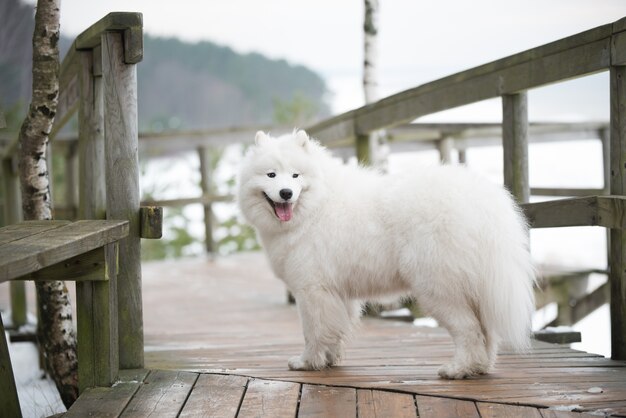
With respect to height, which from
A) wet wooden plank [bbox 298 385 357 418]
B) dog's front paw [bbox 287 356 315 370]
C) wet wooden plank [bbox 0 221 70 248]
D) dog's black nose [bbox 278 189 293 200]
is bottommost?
dog's front paw [bbox 287 356 315 370]

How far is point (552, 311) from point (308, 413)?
24.5ft

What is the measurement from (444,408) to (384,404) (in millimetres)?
217

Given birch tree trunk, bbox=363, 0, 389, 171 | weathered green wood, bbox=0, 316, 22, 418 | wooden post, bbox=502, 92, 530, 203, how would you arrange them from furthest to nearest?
birch tree trunk, bbox=363, 0, 389, 171 < wooden post, bbox=502, 92, 530, 203 < weathered green wood, bbox=0, 316, 22, 418

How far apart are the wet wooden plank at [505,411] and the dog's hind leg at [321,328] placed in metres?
1.03

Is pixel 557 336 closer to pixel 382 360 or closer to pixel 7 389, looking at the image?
pixel 382 360

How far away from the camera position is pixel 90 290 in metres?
3.06

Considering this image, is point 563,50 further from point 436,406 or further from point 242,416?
point 242,416

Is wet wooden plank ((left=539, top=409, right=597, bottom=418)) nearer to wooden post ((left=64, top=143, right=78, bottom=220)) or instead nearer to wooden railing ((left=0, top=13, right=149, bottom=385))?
wooden railing ((left=0, top=13, right=149, bottom=385))

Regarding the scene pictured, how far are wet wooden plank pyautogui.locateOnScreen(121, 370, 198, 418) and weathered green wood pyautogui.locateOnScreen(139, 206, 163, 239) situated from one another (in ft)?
2.01

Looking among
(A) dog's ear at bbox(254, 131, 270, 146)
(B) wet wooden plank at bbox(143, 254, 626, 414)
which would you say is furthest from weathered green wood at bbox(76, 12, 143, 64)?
(B) wet wooden plank at bbox(143, 254, 626, 414)

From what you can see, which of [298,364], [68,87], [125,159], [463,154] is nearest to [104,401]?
[298,364]

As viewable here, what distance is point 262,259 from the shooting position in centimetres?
986

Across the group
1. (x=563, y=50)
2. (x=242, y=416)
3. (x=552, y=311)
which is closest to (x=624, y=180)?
(x=563, y=50)

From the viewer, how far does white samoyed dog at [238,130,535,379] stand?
315 centimetres
